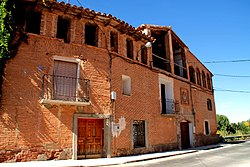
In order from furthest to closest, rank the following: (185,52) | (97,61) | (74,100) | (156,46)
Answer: (185,52), (156,46), (97,61), (74,100)

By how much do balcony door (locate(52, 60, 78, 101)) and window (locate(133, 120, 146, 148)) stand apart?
4550 mm

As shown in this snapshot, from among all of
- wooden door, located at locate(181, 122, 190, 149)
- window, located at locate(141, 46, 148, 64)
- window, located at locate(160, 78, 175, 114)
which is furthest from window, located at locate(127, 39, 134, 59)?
wooden door, located at locate(181, 122, 190, 149)

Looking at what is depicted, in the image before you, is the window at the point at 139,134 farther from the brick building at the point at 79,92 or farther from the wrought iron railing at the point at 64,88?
the wrought iron railing at the point at 64,88

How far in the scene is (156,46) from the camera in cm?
1892

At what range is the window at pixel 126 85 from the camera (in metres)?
13.3

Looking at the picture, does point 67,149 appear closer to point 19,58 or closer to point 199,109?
point 19,58

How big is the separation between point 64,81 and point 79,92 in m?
0.92

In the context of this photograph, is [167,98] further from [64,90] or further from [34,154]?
[34,154]

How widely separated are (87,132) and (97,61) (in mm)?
3827

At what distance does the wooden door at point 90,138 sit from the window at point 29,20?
16.9ft

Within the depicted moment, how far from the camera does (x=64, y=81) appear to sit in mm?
10766

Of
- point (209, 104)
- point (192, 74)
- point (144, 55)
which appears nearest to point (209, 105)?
point (209, 104)

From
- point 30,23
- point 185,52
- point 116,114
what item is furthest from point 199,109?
point 30,23

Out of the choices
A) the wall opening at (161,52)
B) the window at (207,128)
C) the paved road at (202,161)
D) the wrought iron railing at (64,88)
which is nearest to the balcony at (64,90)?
the wrought iron railing at (64,88)
